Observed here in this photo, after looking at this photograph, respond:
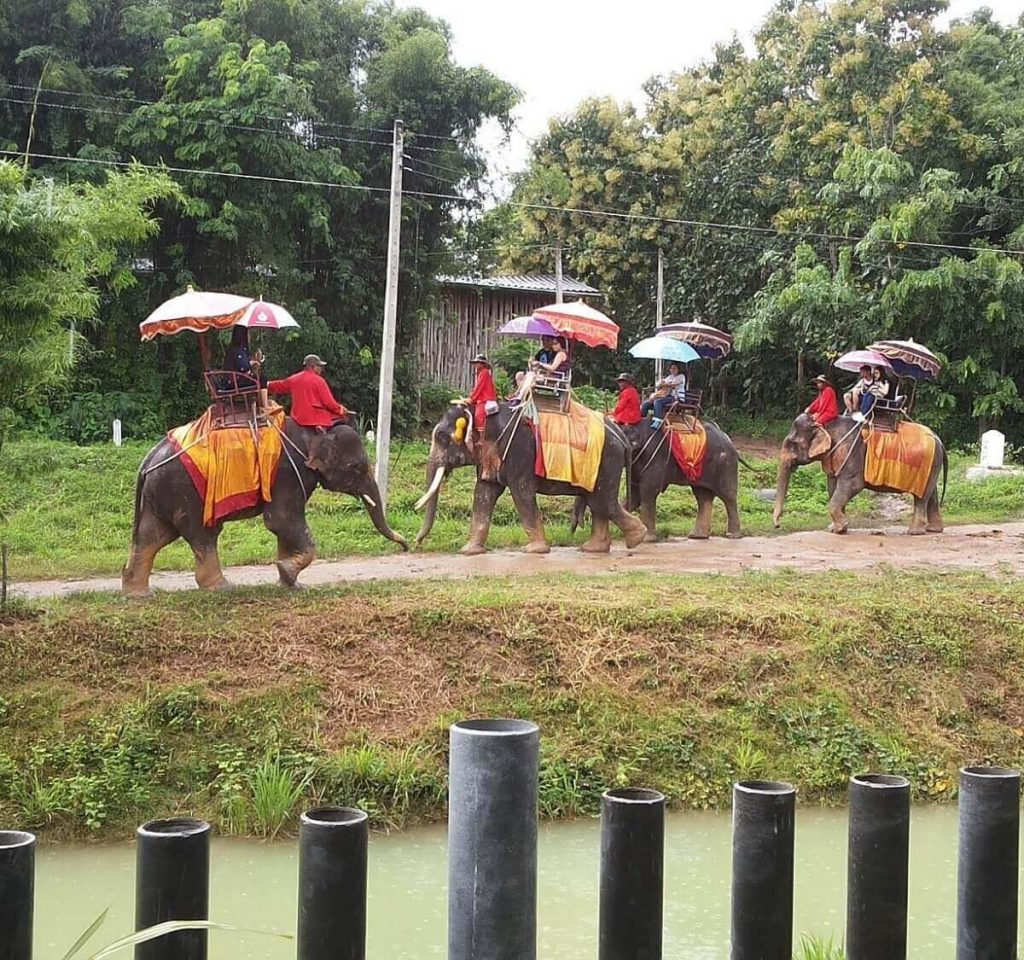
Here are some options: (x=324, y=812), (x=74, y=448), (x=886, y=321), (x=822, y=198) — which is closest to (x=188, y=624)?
(x=324, y=812)

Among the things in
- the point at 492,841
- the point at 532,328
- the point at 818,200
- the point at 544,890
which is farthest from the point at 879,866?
the point at 818,200

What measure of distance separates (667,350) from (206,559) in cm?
693

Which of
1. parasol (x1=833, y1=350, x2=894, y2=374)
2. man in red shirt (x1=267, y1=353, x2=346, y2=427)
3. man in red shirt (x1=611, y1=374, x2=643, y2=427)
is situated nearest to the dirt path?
man in red shirt (x1=267, y1=353, x2=346, y2=427)

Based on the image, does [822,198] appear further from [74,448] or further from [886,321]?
[74,448]

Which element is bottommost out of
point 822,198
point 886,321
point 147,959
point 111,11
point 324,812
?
point 147,959

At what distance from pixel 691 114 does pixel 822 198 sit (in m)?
6.24

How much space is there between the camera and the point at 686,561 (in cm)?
1262

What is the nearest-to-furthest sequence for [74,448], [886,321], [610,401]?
1. [74,448]
2. [886,321]
3. [610,401]

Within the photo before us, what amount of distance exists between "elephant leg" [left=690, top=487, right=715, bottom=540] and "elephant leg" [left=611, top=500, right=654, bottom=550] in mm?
1522

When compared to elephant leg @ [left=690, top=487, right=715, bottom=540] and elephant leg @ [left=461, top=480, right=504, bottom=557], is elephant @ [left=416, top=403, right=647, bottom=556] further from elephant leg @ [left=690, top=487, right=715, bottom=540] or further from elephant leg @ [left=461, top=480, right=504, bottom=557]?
elephant leg @ [left=690, top=487, right=715, bottom=540]

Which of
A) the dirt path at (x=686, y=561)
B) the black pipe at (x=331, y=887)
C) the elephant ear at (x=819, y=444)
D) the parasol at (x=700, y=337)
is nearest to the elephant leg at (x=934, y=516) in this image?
the dirt path at (x=686, y=561)

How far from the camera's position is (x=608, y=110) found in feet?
95.9

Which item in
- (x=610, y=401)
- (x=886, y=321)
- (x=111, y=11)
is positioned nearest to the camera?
(x=111, y=11)

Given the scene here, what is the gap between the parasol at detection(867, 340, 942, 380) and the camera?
15.3 m
